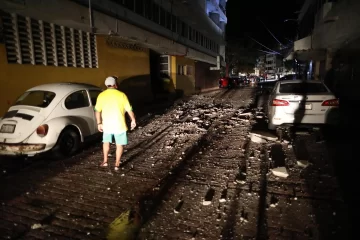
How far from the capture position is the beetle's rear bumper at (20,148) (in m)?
5.13

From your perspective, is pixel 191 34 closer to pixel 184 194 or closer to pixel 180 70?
pixel 180 70

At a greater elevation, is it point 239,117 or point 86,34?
point 86,34

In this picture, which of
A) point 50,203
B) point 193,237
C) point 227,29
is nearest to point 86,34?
point 50,203

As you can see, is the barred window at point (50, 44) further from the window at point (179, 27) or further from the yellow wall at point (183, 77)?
the window at point (179, 27)

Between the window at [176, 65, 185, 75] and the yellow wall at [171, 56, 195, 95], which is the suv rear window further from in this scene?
the window at [176, 65, 185, 75]

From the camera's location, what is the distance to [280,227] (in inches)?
120

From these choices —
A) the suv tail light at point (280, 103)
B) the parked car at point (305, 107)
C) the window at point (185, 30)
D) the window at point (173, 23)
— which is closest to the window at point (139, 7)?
the window at point (173, 23)

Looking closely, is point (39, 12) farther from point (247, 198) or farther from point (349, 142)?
point (349, 142)

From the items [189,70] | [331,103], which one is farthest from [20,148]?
[189,70]

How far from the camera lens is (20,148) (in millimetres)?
5125

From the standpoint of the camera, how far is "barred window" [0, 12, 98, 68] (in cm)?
750

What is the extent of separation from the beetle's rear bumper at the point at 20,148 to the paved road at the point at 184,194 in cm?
37

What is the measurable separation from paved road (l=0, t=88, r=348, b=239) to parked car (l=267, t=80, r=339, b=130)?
0.65 m

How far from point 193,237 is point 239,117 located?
8155 mm
